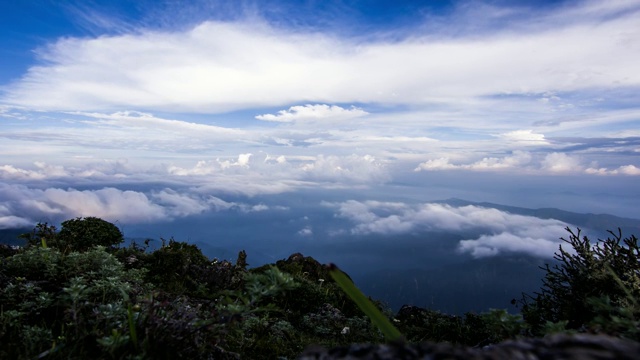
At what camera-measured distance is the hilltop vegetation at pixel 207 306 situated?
375 centimetres

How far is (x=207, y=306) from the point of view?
636 cm

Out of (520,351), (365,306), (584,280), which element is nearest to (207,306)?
(365,306)

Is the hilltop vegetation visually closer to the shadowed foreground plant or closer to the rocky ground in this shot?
the shadowed foreground plant

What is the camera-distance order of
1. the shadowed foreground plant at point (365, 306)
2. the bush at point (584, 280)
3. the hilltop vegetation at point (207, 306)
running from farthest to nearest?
the bush at point (584, 280)
the hilltop vegetation at point (207, 306)
the shadowed foreground plant at point (365, 306)

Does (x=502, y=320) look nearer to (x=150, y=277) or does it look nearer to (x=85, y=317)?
(x=85, y=317)

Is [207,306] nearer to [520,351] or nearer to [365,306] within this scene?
[365,306]

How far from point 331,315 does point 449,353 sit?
8612 millimetres

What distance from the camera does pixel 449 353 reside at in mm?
1843

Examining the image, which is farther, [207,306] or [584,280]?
[584,280]

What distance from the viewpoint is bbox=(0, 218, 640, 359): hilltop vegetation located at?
12.3ft

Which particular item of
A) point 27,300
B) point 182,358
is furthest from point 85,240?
point 182,358

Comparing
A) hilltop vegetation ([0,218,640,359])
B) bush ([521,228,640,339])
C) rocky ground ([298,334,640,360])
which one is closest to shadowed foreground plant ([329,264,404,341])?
rocky ground ([298,334,640,360])

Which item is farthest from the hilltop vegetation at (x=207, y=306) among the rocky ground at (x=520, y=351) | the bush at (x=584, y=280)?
the rocky ground at (x=520, y=351)

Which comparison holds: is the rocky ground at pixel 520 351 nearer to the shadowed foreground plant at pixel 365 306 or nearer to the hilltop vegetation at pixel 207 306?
the shadowed foreground plant at pixel 365 306
